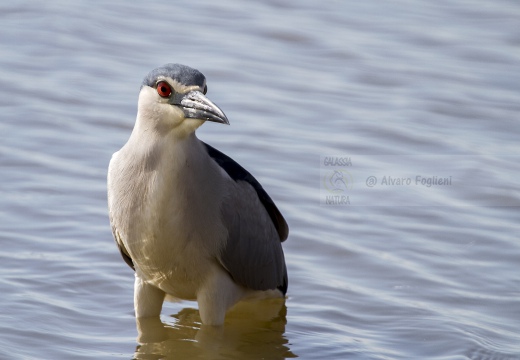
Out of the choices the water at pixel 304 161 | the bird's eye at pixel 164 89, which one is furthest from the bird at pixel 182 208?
the water at pixel 304 161

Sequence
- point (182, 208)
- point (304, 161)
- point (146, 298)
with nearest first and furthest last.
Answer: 1. point (182, 208)
2. point (146, 298)
3. point (304, 161)

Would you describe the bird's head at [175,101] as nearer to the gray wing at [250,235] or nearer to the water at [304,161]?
the gray wing at [250,235]

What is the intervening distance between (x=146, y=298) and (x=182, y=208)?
0.89 metres

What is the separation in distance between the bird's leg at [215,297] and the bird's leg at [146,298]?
0.35 meters

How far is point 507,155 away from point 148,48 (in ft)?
13.7

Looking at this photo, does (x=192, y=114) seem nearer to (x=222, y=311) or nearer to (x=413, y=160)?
(x=222, y=311)

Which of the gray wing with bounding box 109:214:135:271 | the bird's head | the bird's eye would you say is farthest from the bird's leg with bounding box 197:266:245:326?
the bird's eye

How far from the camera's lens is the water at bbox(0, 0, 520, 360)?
7.13 metres

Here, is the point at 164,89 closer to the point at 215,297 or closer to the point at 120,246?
the point at 120,246

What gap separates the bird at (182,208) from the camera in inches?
244

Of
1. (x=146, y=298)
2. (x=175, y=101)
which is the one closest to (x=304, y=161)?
(x=146, y=298)

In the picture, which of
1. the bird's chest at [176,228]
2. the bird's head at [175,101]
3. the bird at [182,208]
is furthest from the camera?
the bird's chest at [176,228]

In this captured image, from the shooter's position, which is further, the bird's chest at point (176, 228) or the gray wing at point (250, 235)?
the gray wing at point (250, 235)

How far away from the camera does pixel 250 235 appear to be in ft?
23.2
